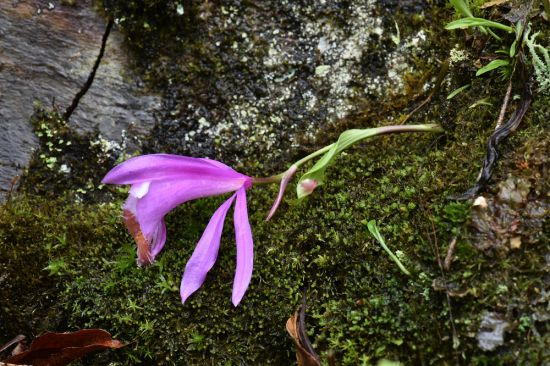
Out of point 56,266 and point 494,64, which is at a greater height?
point 494,64

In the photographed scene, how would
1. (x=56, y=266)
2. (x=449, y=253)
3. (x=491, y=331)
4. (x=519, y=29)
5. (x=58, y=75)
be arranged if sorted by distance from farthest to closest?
(x=58, y=75)
(x=56, y=266)
(x=519, y=29)
(x=449, y=253)
(x=491, y=331)

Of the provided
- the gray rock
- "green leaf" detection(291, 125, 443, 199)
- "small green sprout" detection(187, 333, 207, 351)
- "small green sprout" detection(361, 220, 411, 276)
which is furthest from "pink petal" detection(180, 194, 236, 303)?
the gray rock

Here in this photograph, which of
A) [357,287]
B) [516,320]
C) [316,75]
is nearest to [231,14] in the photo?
[316,75]

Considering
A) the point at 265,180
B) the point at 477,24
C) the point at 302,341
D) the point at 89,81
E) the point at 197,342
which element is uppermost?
the point at 477,24

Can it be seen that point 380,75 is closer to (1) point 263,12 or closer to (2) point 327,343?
(1) point 263,12

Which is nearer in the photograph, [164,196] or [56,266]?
[164,196]

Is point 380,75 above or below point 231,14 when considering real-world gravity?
below

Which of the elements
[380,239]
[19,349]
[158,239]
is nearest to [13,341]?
[19,349]

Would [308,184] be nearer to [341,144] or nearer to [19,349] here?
[341,144]
